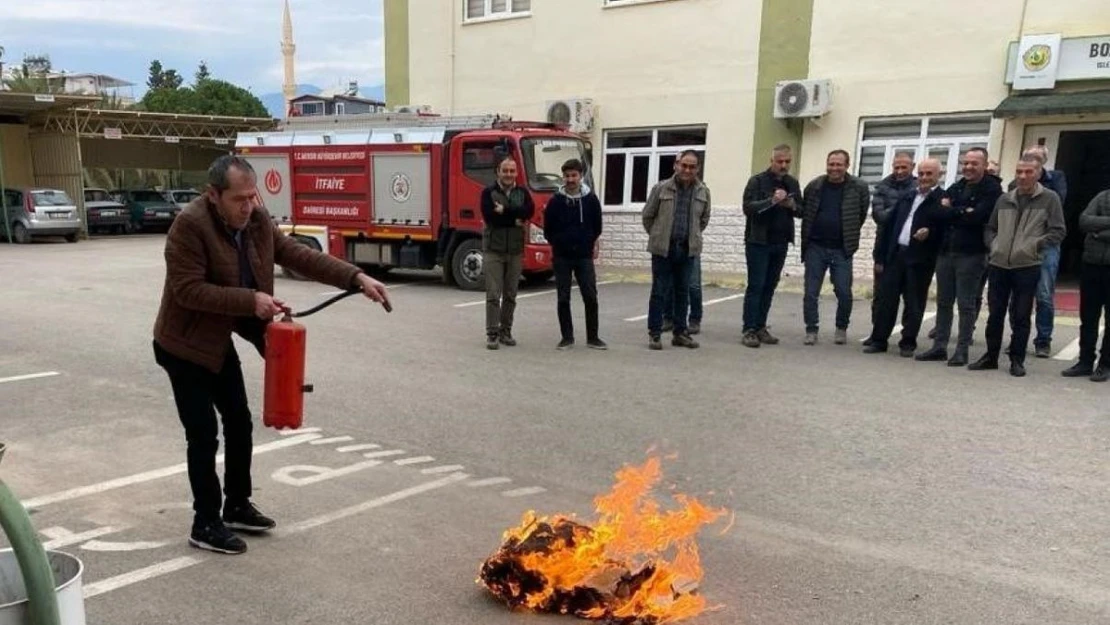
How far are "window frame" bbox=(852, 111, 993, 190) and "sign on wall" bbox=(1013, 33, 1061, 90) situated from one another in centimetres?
79

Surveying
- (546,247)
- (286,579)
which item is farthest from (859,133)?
(286,579)

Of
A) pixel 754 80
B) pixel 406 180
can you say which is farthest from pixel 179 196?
pixel 754 80

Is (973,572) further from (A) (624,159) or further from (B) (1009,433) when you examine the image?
(A) (624,159)

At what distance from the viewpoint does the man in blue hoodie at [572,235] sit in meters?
8.23

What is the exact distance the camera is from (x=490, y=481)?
184 inches

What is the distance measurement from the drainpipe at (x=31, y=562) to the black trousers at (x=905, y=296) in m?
7.81

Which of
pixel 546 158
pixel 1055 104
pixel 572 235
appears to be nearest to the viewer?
pixel 572 235

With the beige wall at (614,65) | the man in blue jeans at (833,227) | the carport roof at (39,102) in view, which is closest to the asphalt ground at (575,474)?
the man in blue jeans at (833,227)

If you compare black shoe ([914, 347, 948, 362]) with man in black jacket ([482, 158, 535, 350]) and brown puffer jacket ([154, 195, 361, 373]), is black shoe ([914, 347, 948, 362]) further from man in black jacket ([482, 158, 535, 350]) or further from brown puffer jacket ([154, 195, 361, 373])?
brown puffer jacket ([154, 195, 361, 373])

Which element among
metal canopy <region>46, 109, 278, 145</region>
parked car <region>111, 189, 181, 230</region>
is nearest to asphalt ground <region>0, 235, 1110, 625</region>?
metal canopy <region>46, 109, 278, 145</region>

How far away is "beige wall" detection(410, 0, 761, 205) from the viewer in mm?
15320

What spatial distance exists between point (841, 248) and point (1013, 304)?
1.69 metres

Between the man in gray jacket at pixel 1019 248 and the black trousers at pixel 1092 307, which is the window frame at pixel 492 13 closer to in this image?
the man in gray jacket at pixel 1019 248

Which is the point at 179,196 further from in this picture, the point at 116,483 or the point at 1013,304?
the point at 1013,304
